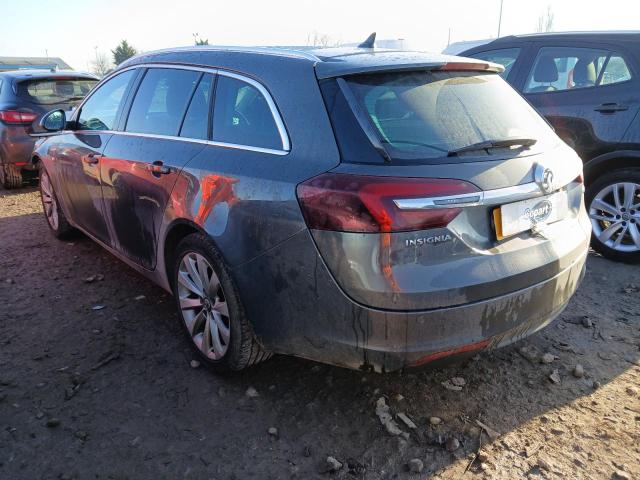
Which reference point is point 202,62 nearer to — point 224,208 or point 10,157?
point 224,208

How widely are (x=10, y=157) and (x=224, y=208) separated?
6.03m

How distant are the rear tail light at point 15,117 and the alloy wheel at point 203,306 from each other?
5.43 meters

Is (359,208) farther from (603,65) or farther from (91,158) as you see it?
(603,65)

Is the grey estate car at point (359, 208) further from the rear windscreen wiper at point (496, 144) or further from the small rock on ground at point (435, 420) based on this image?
the small rock on ground at point (435, 420)

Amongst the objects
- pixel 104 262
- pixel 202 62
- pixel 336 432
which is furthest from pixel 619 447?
pixel 104 262

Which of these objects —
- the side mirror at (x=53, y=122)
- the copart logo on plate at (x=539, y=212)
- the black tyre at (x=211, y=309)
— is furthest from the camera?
the side mirror at (x=53, y=122)

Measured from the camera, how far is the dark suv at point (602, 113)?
432 cm

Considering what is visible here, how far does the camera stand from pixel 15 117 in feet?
23.1

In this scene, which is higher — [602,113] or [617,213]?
[602,113]

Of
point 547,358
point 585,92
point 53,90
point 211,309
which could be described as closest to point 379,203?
point 211,309

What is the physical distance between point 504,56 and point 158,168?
379cm

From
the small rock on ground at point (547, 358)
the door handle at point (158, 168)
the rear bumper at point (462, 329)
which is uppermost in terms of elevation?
the door handle at point (158, 168)

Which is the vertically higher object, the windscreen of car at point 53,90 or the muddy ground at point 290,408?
the windscreen of car at point 53,90

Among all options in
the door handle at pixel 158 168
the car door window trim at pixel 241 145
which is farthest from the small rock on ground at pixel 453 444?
the door handle at pixel 158 168
